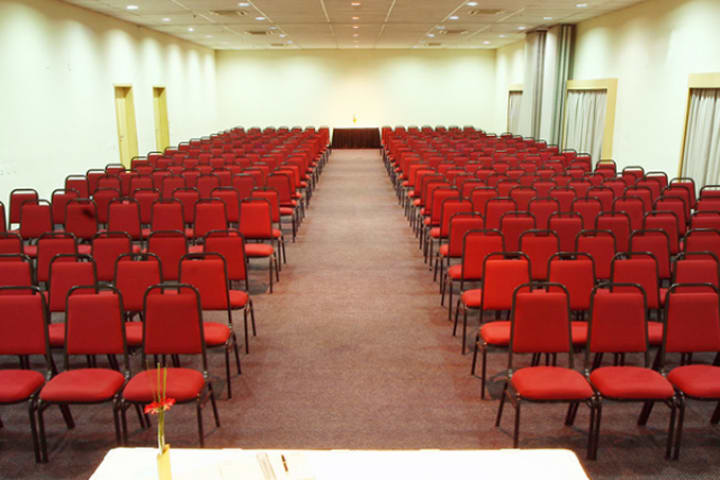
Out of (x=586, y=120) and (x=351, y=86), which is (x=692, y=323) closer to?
(x=586, y=120)

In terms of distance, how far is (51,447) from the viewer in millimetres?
4070

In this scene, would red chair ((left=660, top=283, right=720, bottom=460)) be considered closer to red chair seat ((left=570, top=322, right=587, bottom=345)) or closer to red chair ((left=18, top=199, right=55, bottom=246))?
red chair seat ((left=570, top=322, right=587, bottom=345))

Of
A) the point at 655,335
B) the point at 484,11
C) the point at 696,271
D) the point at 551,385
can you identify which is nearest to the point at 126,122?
the point at 484,11

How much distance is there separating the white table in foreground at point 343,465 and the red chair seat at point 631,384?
1470mm

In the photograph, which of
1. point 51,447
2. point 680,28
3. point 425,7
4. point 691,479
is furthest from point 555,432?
point 425,7

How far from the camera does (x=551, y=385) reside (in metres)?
3.84

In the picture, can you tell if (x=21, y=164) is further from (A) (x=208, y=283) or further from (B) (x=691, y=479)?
(B) (x=691, y=479)

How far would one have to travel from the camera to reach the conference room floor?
4.03 metres

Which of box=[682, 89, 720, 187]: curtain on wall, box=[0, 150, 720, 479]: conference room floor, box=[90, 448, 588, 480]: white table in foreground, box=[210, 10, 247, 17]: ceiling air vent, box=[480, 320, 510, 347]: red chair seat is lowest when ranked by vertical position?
box=[0, 150, 720, 479]: conference room floor

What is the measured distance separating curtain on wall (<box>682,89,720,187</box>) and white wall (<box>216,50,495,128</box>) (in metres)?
16.9

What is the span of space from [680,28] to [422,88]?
53.6ft

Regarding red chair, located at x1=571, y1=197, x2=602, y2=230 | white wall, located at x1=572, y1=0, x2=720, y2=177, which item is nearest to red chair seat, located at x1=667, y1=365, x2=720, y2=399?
red chair, located at x1=571, y1=197, x2=602, y2=230

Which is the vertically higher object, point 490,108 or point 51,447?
point 490,108

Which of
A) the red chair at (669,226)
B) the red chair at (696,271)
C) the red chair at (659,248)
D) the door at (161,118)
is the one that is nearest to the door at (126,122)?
the door at (161,118)
